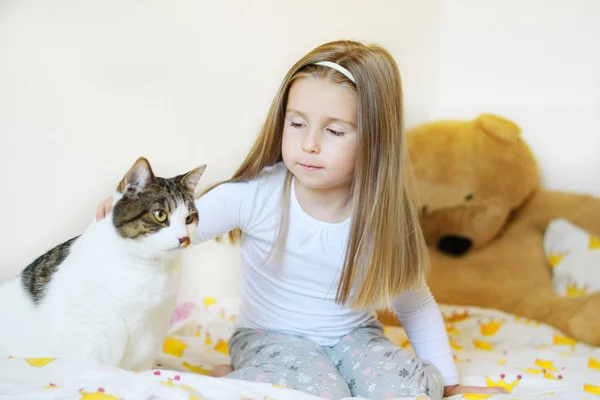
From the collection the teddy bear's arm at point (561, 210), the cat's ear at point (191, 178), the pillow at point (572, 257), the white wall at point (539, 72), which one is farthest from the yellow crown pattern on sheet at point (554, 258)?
the cat's ear at point (191, 178)

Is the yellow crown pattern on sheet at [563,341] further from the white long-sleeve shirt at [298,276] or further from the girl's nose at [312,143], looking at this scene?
the girl's nose at [312,143]

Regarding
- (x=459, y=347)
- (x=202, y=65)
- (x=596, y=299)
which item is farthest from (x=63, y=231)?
(x=596, y=299)

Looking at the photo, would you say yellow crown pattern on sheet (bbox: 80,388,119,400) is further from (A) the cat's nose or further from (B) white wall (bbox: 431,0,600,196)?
(B) white wall (bbox: 431,0,600,196)

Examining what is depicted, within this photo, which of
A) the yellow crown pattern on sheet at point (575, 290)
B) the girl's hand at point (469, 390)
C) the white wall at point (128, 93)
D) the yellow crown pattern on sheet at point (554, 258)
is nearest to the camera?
the girl's hand at point (469, 390)

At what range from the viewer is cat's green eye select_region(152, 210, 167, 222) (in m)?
0.91

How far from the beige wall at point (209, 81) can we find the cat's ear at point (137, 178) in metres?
0.52

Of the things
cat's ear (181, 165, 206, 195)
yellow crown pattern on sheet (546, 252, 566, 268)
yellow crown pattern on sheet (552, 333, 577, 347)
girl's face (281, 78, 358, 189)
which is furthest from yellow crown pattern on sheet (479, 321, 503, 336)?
cat's ear (181, 165, 206, 195)

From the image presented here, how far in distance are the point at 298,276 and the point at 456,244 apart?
2.64ft

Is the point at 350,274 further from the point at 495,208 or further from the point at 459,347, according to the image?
the point at 495,208

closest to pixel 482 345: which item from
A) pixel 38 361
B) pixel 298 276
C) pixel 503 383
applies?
pixel 503 383

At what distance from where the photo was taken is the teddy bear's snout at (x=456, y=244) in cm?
→ 192

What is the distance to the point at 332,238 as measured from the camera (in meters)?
1.22

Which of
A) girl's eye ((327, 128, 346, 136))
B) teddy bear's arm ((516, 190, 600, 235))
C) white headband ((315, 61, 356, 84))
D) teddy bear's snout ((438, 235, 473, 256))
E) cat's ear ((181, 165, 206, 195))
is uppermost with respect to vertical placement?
white headband ((315, 61, 356, 84))

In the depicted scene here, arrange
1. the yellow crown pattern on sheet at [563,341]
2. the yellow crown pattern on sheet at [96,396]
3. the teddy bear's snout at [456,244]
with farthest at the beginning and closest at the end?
the teddy bear's snout at [456,244]
the yellow crown pattern on sheet at [563,341]
the yellow crown pattern on sheet at [96,396]
